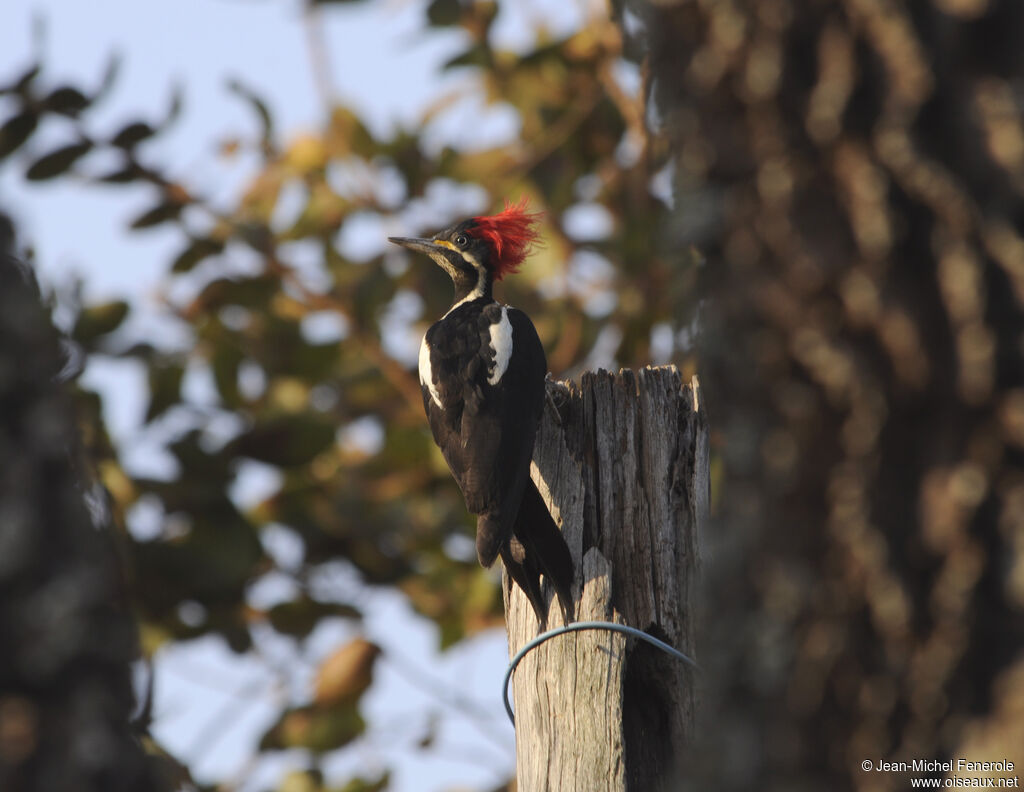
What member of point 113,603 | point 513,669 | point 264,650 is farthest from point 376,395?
point 113,603

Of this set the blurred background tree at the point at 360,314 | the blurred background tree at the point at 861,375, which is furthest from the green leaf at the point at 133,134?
the blurred background tree at the point at 861,375

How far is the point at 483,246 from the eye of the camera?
5.41m

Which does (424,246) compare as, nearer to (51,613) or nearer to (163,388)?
(163,388)

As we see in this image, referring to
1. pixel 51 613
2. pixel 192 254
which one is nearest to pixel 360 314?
pixel 192 254

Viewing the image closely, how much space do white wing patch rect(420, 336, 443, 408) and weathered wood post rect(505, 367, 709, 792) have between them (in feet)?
3.12

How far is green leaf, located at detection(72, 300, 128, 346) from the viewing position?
13.2ft

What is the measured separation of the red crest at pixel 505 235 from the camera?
5363 millimetres

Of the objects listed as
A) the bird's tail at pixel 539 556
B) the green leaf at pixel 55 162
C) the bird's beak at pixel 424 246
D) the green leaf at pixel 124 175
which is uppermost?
the green leaf at pixel 124 175

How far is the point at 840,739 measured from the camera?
4.44 feet

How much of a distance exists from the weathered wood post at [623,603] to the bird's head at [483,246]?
2.21 metres

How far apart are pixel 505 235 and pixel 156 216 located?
171cm

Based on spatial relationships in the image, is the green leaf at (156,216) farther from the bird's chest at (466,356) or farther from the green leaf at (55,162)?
the bird's chest at (466,356)

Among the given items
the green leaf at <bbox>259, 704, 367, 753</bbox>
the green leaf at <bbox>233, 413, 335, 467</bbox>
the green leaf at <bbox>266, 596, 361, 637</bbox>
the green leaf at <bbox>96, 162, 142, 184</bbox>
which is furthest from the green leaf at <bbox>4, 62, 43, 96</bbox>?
the green leaf at <bbox>259, 704, 367, 753</bbox>

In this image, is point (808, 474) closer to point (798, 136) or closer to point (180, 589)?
point (798, 136)
